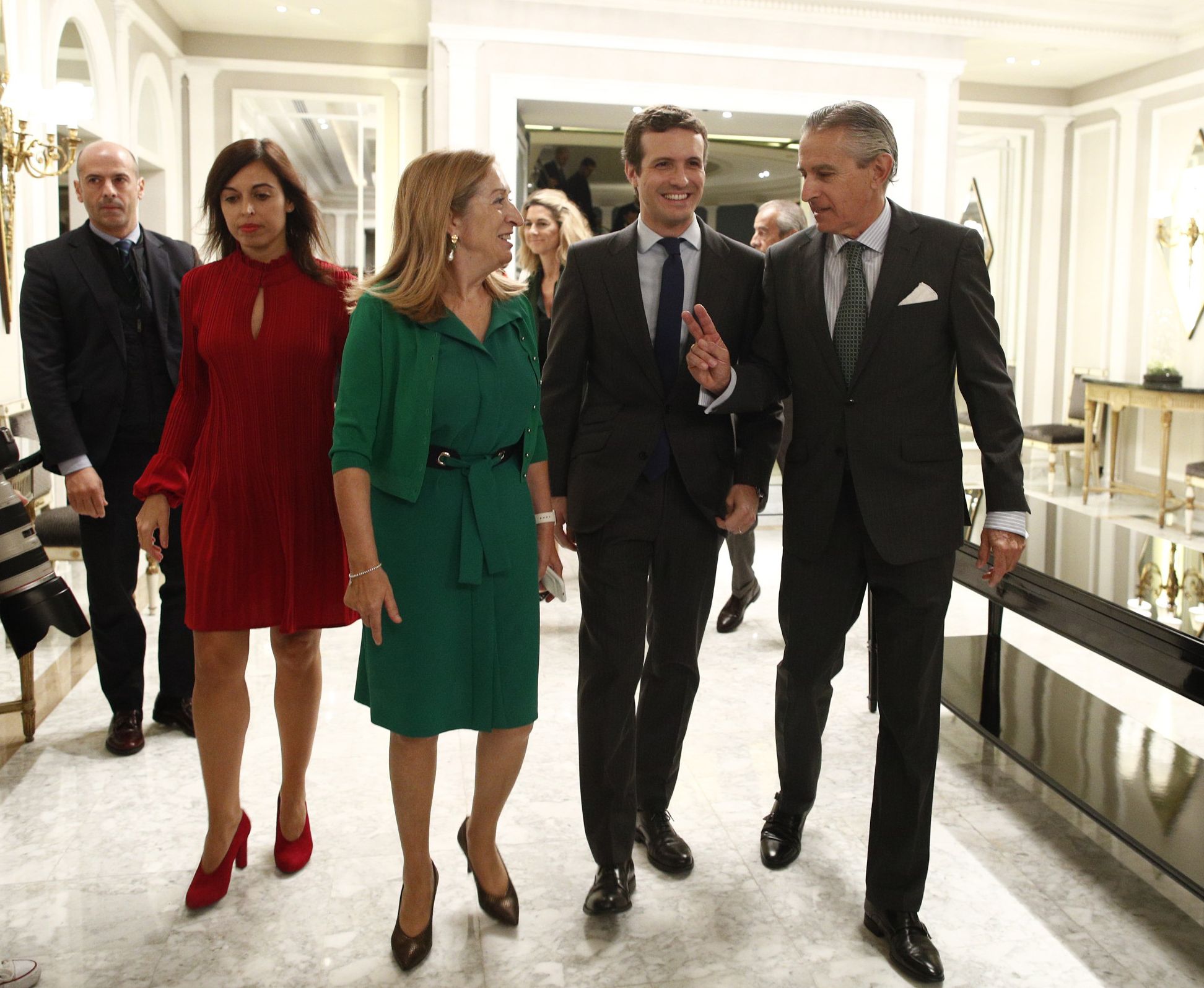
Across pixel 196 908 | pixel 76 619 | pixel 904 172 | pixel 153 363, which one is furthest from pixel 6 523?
pixel 904 172

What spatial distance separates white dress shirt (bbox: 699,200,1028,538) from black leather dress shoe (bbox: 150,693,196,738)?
80.6 inches

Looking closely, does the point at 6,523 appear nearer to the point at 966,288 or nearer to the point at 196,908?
the point at 196,908

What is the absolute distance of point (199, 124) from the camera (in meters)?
8.53

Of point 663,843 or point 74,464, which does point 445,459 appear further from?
point 74,464

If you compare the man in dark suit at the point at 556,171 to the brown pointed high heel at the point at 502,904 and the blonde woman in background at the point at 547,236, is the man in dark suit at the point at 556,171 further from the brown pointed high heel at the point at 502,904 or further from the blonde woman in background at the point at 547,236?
the brown pointed high heel at the point at 502,904

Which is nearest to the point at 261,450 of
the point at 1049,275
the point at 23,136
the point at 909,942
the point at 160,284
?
the point at 160,284

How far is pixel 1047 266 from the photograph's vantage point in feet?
32.3

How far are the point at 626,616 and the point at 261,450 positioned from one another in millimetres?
830

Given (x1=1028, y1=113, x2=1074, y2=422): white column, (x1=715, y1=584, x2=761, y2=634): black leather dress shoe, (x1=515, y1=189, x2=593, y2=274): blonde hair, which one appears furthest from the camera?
(x1=1028, y1=113, x2=1074, y2=422): white column

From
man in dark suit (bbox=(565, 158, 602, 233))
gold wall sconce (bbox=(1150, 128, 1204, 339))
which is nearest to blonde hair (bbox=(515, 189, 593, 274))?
man in dark suit (bbox=(565, 158, 602, 233))

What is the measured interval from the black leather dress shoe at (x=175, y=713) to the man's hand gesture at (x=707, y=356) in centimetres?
207

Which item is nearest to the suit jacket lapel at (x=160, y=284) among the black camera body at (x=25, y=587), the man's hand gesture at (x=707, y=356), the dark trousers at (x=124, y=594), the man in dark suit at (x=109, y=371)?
the man in dark suit at (x=109, y=371)

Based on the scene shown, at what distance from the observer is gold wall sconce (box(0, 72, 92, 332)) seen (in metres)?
4.62

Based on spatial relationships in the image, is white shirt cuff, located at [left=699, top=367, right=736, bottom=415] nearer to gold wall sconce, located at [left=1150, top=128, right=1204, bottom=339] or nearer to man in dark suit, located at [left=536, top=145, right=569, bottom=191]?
man in dark suit, located at [left=536, top=145, right=569, bottom=191]
